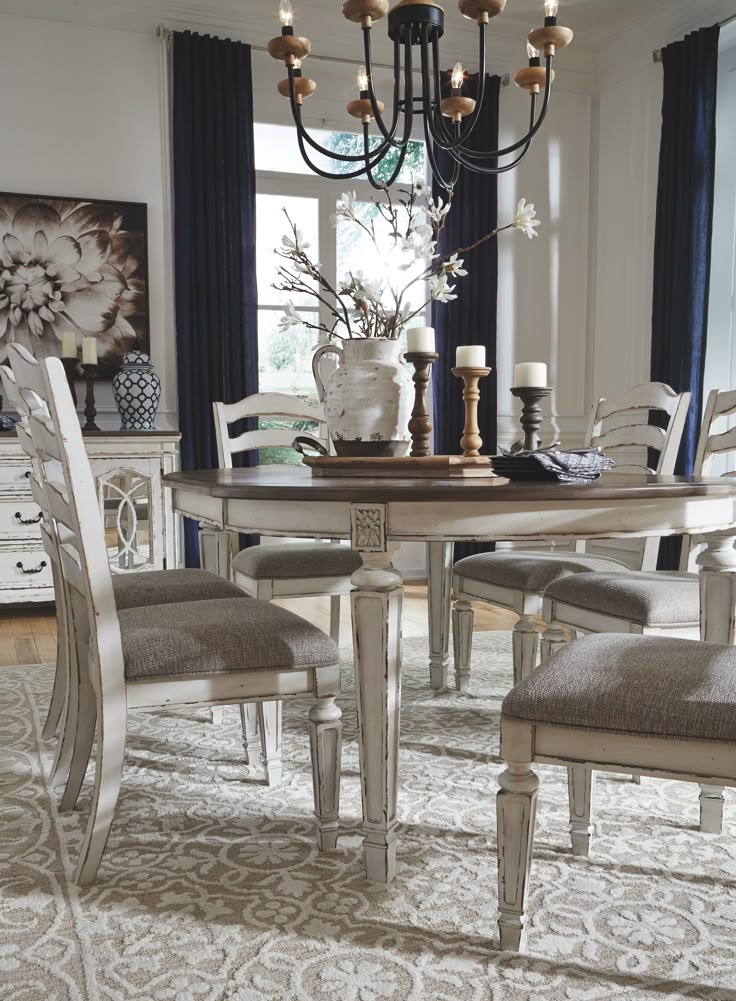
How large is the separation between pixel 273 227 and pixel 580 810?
13.4 feet

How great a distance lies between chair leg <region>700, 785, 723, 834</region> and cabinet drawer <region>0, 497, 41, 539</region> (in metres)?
3.17

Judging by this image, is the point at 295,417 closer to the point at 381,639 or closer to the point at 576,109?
the point at 381,639

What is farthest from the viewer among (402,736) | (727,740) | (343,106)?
(343,106)

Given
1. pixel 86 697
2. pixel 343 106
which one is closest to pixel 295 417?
pixel 86 697

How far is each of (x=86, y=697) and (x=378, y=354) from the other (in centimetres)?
99

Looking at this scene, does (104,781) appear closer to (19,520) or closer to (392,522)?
(392,522)

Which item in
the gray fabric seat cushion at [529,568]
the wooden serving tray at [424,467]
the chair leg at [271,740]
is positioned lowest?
the chair leg at [271,740]

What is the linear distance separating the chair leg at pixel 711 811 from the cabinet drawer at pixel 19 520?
317cm

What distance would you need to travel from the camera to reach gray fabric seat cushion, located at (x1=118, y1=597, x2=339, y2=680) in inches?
61.5

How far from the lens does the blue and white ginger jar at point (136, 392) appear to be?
439 cm

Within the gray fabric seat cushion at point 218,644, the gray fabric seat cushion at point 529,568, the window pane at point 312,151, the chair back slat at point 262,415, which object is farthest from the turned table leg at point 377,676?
the window pane at point 312,151

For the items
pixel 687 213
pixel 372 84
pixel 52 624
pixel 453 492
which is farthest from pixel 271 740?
pixel 687 213

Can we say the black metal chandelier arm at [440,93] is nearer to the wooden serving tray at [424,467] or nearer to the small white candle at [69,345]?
the wooden serving tray at [424,467]

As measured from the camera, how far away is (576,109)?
17.7 feet
